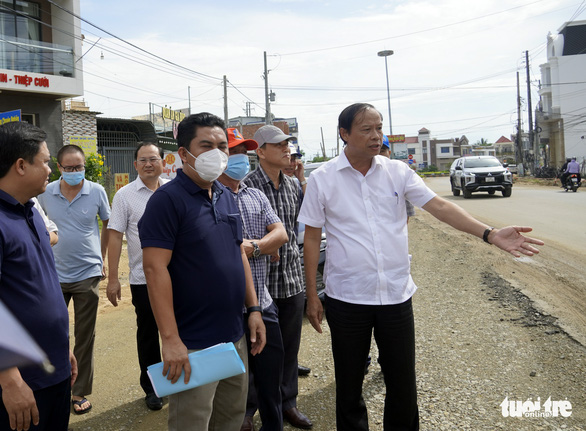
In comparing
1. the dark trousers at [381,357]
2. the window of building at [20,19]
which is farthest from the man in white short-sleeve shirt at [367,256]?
the window of building at [20,19]

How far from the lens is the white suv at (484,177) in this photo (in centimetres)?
1953

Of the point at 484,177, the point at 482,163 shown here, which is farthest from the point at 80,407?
the point at 482,163

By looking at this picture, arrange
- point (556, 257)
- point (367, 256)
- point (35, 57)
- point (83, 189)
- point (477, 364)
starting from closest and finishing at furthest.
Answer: point (367, 256), point (477, 364), point (83, 189), point (556, 257), point (35, 57)

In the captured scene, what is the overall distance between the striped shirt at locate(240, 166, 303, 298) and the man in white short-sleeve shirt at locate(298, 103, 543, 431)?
1.26 feet

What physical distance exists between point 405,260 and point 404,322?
35 cm

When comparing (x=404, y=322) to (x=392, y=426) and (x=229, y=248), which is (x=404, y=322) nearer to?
(x=392, y=426)

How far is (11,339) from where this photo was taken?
4.04 ft

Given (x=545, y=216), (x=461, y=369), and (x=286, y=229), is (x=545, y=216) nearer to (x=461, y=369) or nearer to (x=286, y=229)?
(x=461, y=369)

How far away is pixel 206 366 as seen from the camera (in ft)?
7.27

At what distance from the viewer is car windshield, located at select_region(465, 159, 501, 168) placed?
2030 cm

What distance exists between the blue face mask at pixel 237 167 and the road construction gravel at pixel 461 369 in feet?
5.86

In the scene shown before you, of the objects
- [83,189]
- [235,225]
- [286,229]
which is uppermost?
[83,189]

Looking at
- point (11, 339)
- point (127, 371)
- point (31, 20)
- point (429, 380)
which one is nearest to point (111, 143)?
point (31, 20)

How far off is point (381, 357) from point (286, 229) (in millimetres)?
1187
